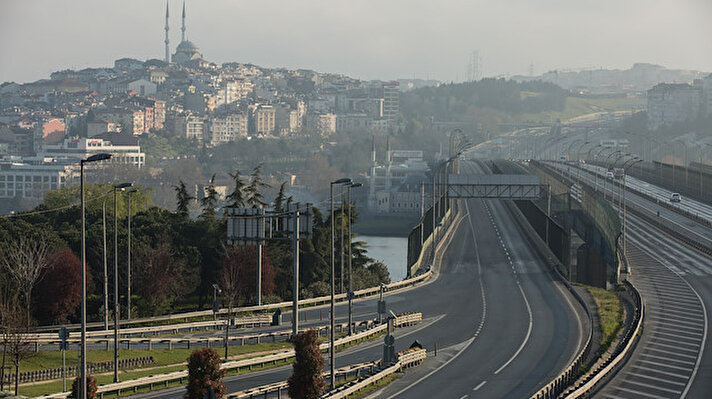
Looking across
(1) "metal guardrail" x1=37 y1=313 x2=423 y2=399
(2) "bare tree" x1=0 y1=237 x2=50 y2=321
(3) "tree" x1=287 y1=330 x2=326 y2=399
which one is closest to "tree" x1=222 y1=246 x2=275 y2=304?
(2) "bare tree" x1=0 y1=237 x2=50 y2=321

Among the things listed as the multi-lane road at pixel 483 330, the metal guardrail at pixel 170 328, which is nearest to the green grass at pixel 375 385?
the multi-lane road at pixel 483 330

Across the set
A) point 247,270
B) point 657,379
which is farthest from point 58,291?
point 657,379

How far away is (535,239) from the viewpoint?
80.2 metres

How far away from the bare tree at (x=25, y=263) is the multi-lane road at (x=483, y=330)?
43.4 feet

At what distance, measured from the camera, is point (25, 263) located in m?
47.4

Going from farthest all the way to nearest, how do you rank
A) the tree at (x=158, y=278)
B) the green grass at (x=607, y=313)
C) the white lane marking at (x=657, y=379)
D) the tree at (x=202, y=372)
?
the tree at (x=158, y=278)
the green grass at (x=607, y=313)
the white lane marking at (x=657, y=379)
the tree at (x=202, y=372)

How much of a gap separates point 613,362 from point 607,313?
13.7 metres

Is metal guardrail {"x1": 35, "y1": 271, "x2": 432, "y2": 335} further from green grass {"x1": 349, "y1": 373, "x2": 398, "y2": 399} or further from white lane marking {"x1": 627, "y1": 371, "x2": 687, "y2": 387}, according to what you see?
white lane marking {"x1": 627, "y1": 371, "x2": 687, "y2": 387}

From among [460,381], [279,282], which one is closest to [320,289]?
[279,282]

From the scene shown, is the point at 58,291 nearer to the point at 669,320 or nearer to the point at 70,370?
the point at 70,370

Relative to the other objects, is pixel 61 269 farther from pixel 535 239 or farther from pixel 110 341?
pixel 535 239

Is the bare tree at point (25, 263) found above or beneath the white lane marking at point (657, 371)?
above

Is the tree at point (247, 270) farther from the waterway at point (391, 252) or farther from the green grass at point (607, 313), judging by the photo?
the waterway at point (391, 252)

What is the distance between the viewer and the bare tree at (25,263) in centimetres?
4556
